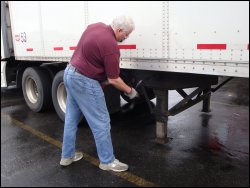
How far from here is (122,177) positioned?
3645 millimetres

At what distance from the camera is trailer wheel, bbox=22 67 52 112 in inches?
255

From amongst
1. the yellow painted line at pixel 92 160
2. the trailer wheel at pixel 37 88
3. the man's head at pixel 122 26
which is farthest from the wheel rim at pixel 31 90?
the man's head at pixel 122 26

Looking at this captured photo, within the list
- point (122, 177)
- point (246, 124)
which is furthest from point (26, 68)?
point (246, 124)

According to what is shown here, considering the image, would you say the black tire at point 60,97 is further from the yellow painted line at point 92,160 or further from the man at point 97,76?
the man at point 97,76

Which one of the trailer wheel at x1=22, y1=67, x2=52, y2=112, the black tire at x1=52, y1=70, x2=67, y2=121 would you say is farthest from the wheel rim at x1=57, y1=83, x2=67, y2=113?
the trailer wheel at x1=22, y1=67, x2=52, y2=112

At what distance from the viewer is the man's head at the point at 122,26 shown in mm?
3365

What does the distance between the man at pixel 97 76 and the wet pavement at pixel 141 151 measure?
38cm

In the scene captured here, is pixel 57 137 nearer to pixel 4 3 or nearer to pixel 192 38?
pixel 192 38

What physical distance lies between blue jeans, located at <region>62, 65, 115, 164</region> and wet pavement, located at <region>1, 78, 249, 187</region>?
411mm

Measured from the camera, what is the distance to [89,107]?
3562mm

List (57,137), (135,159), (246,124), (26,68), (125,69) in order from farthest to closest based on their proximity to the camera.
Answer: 1. (26,68)
2. (246,124)
3. (57,137)
4. (125,69)
5. (135,159)

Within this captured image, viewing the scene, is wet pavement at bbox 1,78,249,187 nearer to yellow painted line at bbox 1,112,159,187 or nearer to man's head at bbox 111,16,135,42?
yellow painted line at bbox 1,112,159,187

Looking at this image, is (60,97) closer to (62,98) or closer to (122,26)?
(62,98)

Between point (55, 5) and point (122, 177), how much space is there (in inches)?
127
